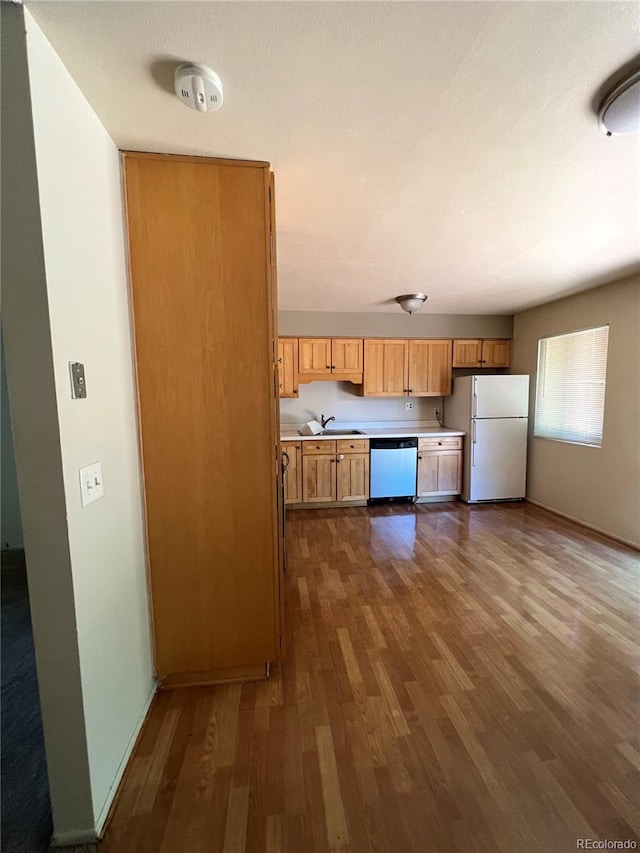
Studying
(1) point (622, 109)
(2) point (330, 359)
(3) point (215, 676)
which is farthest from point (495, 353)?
(3) point (215, 676)

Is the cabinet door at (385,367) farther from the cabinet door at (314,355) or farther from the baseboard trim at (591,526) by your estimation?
the baseboard trim at (591,526)

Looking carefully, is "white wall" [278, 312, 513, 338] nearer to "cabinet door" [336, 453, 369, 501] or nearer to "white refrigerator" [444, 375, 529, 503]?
"white refrigerator" [444, 375, 529, 503]

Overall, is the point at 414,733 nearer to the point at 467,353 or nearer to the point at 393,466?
the point at 393,466

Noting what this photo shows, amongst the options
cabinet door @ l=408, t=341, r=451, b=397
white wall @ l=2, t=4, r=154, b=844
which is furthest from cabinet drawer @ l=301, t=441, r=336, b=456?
white wall @ l=2, t=4, r=154, b=844

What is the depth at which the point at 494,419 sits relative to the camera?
4.20 metres

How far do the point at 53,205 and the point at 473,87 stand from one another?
1370mm

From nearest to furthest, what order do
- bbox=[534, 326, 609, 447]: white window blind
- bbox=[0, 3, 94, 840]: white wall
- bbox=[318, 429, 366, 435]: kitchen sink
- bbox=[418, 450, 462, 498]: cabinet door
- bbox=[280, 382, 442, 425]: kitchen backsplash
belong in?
1. bbox=[0, 3, 94, 840]: white wall
2. bbox=[534, 326, 609, 447]: white window blind
3. bbox=[418, 450, 462, 498]: cabinet door
4. bbox=[318, 429, 366, 435]: kitchen sink
5. bbox=[280, 382, 442, 425]: kitchen backsplash

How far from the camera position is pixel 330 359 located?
4.37 metres

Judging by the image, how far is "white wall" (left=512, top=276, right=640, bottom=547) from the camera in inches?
121

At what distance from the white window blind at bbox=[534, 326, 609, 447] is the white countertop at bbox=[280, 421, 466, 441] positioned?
104 centimetres

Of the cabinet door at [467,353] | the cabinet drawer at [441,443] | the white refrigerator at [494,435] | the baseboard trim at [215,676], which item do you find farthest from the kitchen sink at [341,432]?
the baseboard trim at [215,676]

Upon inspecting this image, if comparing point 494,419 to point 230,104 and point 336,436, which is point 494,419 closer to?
point 336,436

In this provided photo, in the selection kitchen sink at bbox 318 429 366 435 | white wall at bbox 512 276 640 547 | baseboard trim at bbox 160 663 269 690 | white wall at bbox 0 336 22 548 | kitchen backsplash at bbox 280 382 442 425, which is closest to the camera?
baseboard trim at bbox 160 663 269 690

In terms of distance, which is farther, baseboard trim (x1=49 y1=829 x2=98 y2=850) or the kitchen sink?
the kitchen sink
